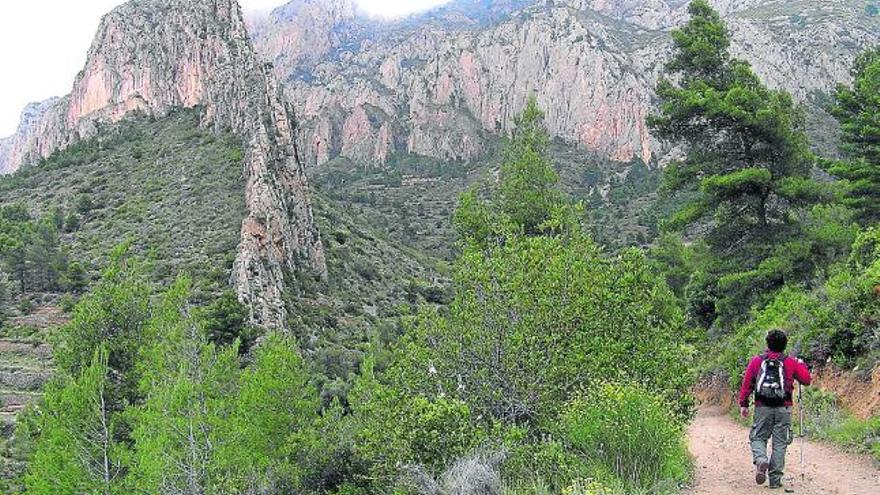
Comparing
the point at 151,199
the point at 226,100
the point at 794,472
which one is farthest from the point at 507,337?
the point at 226,100

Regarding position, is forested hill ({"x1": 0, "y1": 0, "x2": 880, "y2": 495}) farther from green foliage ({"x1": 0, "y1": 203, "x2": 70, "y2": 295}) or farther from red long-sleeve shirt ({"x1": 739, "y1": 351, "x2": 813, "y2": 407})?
red long-sleeve shirt ({"x1": 739, "y1": 351, "x2": 813, "y2": 407})

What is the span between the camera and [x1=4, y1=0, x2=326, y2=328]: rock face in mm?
47250

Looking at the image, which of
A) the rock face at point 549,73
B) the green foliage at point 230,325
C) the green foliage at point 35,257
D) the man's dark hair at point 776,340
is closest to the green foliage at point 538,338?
the man's dark hair at point 776,340

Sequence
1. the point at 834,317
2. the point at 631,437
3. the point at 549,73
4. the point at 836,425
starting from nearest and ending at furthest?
the point at 631,437 → the point at 836,425 → the point at 834,317 → the point at 549,73

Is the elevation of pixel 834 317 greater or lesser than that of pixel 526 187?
lesser

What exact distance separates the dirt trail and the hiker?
0.25m

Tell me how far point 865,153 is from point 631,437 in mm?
19937

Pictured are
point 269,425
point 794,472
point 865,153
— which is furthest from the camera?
point 865,153

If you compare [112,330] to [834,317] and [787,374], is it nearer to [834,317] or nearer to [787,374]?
[834,317]

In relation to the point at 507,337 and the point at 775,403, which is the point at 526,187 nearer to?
the point at 507,337

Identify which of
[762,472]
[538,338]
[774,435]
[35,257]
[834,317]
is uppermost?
[538,338]

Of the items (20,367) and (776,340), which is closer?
(776,340)

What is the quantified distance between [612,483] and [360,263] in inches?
2227

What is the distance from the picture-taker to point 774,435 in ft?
24.9
